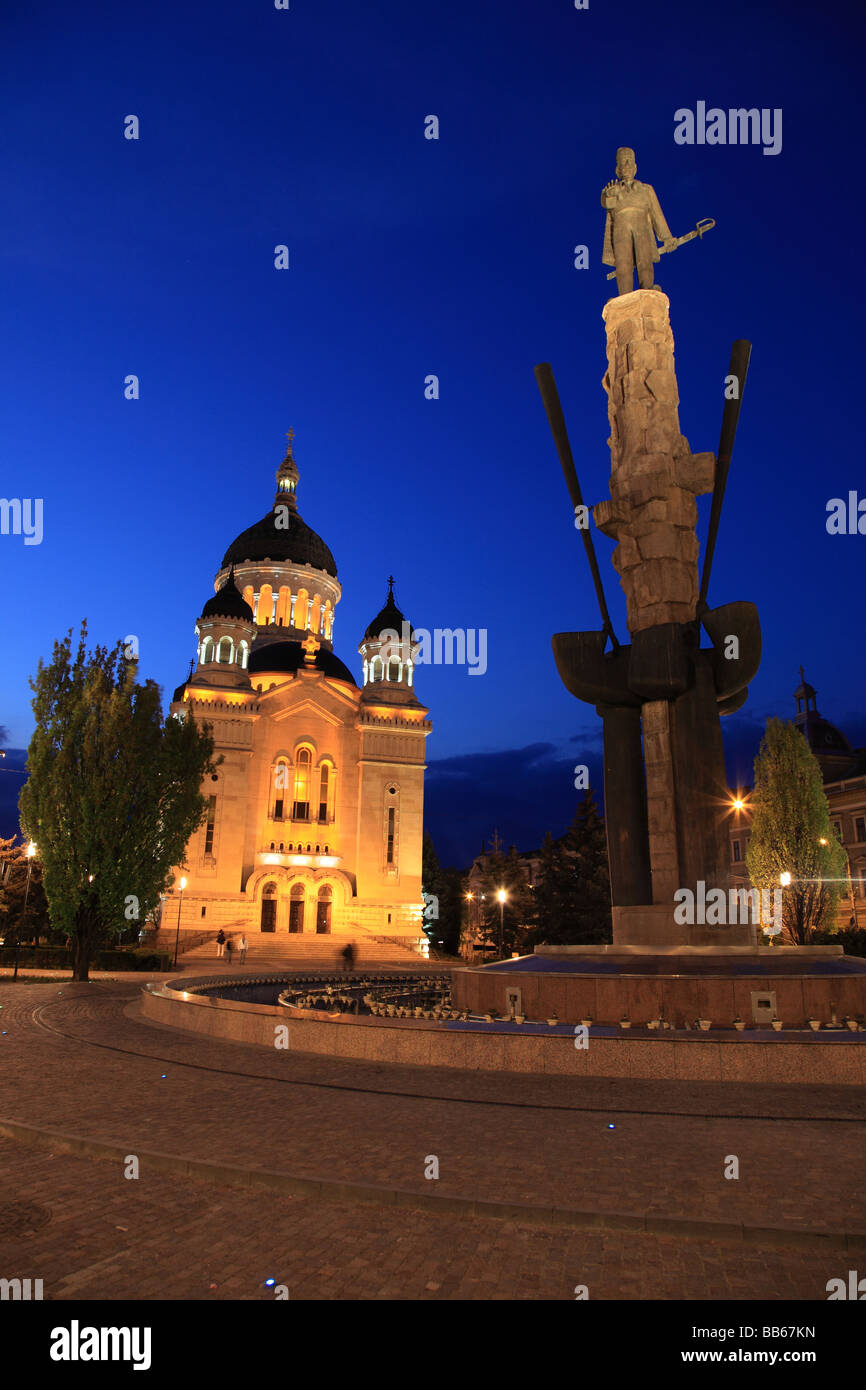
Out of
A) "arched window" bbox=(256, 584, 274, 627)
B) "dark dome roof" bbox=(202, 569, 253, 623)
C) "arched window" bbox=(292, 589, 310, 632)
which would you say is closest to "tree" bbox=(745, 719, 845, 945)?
"dark dome roof" bbox=(202, 569, 253, 623)

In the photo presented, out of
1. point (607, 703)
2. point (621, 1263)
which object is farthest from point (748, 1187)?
point (607, 703)

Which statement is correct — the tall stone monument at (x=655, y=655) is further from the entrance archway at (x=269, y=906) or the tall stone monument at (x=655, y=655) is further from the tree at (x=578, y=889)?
the entrance archway at (x=269, y=906)

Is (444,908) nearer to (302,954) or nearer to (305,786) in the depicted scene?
(305,786)

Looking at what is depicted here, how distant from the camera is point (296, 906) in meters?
51.5

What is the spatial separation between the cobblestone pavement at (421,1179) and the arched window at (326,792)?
4437cm

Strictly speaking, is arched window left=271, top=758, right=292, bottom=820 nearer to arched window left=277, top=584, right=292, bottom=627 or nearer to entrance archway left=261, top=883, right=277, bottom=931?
entrance archway left=261, top=883, right=277, bottom=931

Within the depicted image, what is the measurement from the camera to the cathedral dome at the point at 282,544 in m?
67.0

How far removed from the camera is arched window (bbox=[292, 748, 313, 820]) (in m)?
54.7

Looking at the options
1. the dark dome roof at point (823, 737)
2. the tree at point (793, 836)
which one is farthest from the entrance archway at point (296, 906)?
the dark dome roof at point (823, 737)
